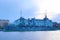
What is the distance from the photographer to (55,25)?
13.4 meters

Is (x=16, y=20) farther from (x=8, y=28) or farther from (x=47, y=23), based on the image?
(x=47, y=23)

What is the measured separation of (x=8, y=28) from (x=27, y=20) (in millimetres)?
1600

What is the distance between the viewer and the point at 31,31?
1510 cm

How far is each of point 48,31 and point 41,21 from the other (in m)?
1.53

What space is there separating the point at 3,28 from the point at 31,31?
2.32m

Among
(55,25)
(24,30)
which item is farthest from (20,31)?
(55,25)

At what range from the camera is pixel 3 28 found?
559 inches

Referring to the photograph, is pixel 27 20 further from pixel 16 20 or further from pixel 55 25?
pixel 55 25

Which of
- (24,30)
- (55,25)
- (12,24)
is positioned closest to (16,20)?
(12,24)

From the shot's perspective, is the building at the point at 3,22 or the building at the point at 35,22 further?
the building at the point at 3,22

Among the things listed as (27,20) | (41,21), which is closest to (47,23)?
(41,21)

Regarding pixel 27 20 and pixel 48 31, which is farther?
pixel 48 31

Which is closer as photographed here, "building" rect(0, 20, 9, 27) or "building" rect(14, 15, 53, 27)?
"building" rect(14, 15, 53, 27)

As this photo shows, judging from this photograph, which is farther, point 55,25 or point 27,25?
point 27,25
